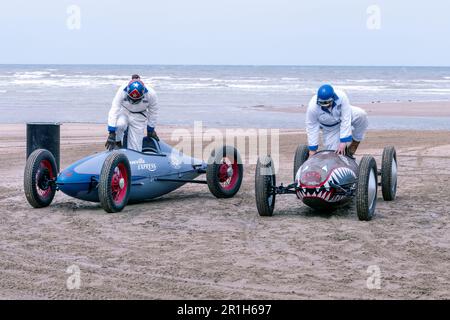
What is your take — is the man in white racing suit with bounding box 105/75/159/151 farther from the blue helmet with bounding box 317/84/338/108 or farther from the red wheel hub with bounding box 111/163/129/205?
the blue helmet with bounding box 317/84/338/108

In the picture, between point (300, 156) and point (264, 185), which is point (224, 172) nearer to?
point (300, 156)

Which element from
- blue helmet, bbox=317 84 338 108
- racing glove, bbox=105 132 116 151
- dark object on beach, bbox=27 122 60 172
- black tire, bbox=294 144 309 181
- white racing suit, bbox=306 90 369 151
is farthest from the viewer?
dark object on beach, bbox=27 122 60 172

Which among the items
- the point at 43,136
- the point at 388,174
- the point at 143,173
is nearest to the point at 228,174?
the point at 143,173

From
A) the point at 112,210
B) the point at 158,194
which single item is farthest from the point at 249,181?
the point at 112,210

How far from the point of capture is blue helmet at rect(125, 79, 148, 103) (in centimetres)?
1220

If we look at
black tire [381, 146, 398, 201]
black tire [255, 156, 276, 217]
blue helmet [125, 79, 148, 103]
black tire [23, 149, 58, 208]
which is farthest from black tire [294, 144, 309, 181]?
black tire [23, 149, 58, 208]

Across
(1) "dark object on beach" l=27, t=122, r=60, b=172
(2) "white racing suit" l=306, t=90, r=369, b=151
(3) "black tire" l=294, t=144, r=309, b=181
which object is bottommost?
(3) "black tire" l=294, t=144, r=309, b=181

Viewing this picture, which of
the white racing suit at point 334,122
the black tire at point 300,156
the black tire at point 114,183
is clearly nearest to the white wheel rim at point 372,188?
the white racing suit at point 334,122

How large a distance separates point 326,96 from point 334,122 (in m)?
0.65

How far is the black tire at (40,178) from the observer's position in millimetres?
10867

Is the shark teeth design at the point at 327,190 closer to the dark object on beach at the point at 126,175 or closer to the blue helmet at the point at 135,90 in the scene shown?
the dark object on beach at the point at 126,175

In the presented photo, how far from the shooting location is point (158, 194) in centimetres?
1201

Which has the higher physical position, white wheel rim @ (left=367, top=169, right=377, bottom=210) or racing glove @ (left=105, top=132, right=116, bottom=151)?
racing glove @ (left=105, top=132, right=116, bottom=151)

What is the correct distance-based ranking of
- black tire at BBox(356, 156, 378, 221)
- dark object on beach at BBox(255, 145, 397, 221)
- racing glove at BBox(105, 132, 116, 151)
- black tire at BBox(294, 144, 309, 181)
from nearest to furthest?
black tire at BBox(356, 156, 378, 221), dark object on beach at BBox(255, 145, 397, 221), racing glove at BBox(105, 132, 116, 151), black tire at BBox(294, 144, 309, 181)
